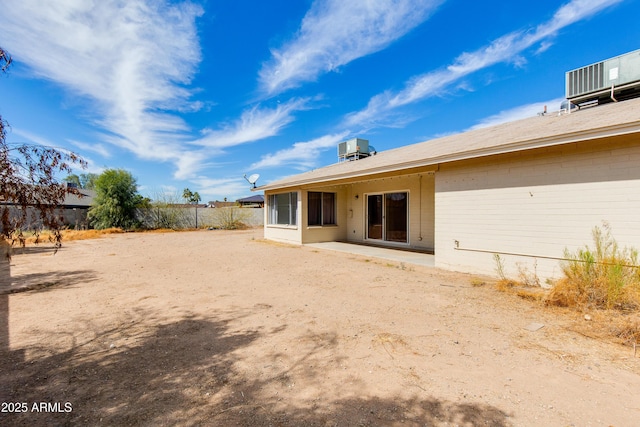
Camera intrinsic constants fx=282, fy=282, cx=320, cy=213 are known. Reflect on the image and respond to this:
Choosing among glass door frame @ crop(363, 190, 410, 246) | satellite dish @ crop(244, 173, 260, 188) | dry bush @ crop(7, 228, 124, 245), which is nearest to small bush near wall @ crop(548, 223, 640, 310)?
glass door frame @ crop(363, 190, 410, 246)

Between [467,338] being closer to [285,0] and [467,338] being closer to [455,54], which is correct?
[285,0]

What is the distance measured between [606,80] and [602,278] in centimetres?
591

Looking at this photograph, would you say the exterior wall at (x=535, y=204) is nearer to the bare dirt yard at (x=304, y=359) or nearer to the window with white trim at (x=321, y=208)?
the bare dirt yard at (x=304, y=359)

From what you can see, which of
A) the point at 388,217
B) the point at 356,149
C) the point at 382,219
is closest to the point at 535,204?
the point at 388,217

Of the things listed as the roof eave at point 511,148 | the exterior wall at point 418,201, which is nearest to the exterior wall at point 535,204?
the roof eave at point 511,148

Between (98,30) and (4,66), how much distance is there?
525cm

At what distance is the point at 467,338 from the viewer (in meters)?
3.28

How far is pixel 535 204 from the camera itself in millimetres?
5496

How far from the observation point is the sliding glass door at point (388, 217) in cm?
1054

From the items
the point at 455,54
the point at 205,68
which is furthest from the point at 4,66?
the point at 455,54

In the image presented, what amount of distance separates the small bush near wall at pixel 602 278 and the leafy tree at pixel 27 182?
658cm

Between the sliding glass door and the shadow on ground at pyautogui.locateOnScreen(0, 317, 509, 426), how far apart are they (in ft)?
26.3

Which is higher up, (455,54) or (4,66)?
(455,54)

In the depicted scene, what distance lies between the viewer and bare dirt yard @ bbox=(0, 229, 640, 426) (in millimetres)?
2035
